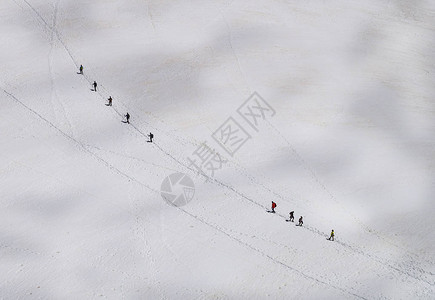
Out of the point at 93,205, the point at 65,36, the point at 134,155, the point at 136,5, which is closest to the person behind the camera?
the point at 93,205

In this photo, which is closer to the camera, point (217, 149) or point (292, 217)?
point (292, 217)

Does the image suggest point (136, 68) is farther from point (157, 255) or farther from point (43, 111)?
point (157, 255)

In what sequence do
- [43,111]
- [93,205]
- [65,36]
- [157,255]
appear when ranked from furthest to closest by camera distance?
[65,36] < [43,111] < [93,205] < [157,255]

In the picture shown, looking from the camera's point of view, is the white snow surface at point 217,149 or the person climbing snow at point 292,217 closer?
the white snow surface at point 217,149

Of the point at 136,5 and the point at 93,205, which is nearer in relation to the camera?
the point at 93,205

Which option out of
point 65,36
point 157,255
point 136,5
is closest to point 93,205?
point 157,255

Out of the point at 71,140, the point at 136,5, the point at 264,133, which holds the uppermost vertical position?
the point at 136,5

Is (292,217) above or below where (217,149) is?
below

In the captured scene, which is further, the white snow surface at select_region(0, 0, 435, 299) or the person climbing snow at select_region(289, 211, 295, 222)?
the person climbing snow at select_region(289, 211, 295, 222)
